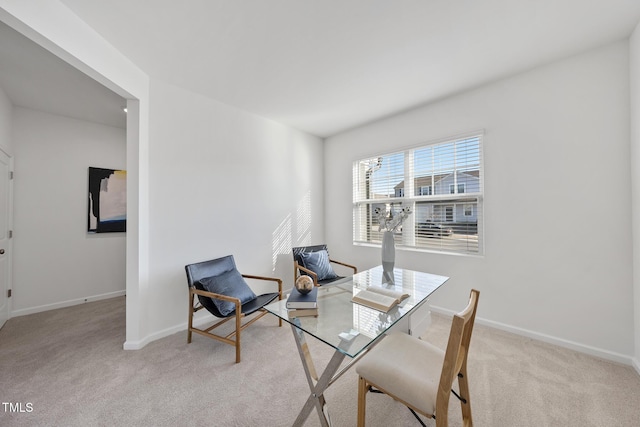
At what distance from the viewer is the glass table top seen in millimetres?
1209

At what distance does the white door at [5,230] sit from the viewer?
8.96ft

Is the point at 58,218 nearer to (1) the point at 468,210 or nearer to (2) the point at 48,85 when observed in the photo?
(2) the point at 48,85

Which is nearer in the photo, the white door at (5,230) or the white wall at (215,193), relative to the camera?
the white wall at (215,193)

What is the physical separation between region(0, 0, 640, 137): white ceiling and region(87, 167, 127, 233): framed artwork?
1219 millimetres


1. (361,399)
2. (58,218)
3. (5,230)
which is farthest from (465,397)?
(58,218)

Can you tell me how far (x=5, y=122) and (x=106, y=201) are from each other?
132cm

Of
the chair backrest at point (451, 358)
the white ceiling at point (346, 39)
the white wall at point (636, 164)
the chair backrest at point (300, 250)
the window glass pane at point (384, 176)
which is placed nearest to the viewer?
the chair backrest at point (451, 358)

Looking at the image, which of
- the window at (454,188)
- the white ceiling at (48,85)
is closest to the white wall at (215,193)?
the white ceiling at (48,85)

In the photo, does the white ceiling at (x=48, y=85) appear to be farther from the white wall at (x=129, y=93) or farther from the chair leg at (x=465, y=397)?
the chair leg at (x=465, y=397)

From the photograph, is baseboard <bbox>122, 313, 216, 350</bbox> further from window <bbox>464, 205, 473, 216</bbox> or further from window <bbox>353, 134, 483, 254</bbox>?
window <bbox>464, 205, 473, 216</bbox>

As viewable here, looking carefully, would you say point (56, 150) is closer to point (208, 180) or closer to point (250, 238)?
point (208, 180)

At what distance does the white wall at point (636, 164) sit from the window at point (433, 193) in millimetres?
1070

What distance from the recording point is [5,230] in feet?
9.24

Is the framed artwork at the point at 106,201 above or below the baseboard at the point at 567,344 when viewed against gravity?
above
